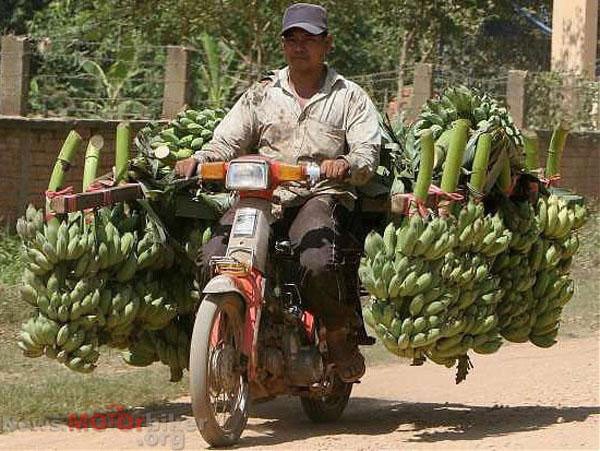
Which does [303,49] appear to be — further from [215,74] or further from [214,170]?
[215,74]

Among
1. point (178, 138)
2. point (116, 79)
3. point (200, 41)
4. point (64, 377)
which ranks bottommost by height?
point (64, 377)

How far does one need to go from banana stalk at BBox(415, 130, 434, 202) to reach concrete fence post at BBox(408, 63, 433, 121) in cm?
866

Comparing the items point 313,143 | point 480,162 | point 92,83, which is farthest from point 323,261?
point 92,83

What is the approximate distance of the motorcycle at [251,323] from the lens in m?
5.85

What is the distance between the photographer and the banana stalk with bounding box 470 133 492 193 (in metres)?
6.61


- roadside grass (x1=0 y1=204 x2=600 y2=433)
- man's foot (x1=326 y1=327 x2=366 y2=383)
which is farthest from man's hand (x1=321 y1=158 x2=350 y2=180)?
roadside grass (x1=0 y1=204 x2=600 y2=433)

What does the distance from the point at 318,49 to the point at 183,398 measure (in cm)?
246

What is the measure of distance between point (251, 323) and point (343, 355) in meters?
0.79

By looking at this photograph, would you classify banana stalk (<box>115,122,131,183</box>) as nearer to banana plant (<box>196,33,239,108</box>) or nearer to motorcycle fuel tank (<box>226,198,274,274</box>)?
motorcycle fuel tank (<box>226,198,274,274</box>)

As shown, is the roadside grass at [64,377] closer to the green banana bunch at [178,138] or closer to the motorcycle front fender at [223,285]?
the green banana bunch at [178,138]

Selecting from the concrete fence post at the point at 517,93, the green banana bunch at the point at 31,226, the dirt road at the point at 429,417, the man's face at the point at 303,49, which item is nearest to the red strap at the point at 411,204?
the man's face at the point at 303,49

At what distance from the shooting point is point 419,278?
6.22 meters

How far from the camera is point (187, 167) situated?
632 cm

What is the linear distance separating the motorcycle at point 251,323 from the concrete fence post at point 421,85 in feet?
28.7
